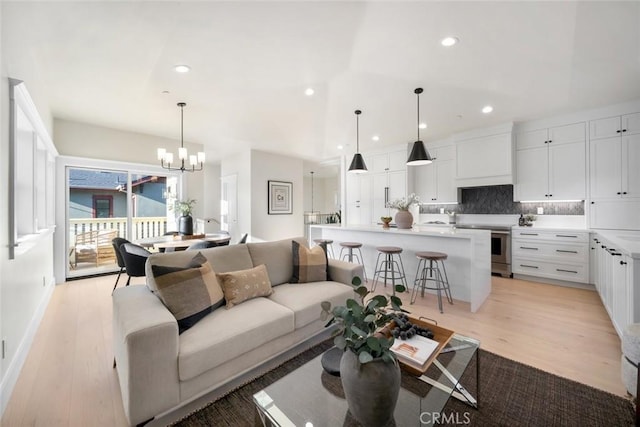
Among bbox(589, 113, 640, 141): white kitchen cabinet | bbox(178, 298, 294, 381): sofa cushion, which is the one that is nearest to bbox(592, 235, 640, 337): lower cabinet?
bbox(589, 113, 640, 141): white kitchen cabinet

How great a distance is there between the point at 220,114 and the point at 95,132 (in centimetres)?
249

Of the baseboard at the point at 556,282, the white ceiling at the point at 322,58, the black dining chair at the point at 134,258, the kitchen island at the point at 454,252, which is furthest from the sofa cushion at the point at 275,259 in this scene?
the baseboard at the point at 556,282

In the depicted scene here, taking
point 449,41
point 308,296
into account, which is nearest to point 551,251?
point 449,41

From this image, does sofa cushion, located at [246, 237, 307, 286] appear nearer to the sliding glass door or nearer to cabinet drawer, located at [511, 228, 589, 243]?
the sliding glass door

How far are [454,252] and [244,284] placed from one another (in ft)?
8.75

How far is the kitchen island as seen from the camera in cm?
318

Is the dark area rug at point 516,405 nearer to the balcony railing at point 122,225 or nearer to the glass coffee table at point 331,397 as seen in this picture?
the glass coffee table at point 331,397

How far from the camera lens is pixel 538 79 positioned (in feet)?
→ 10.00

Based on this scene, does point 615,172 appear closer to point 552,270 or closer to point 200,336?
point 552,270

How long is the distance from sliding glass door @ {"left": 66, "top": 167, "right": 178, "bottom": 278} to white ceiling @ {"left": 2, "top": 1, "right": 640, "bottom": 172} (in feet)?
3.72

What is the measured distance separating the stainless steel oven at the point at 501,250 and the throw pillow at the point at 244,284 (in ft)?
13.7

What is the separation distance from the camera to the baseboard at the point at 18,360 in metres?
1.68

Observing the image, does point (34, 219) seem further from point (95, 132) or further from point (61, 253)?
point (95, 132)

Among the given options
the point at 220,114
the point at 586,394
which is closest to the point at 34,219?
the point at 220,114
